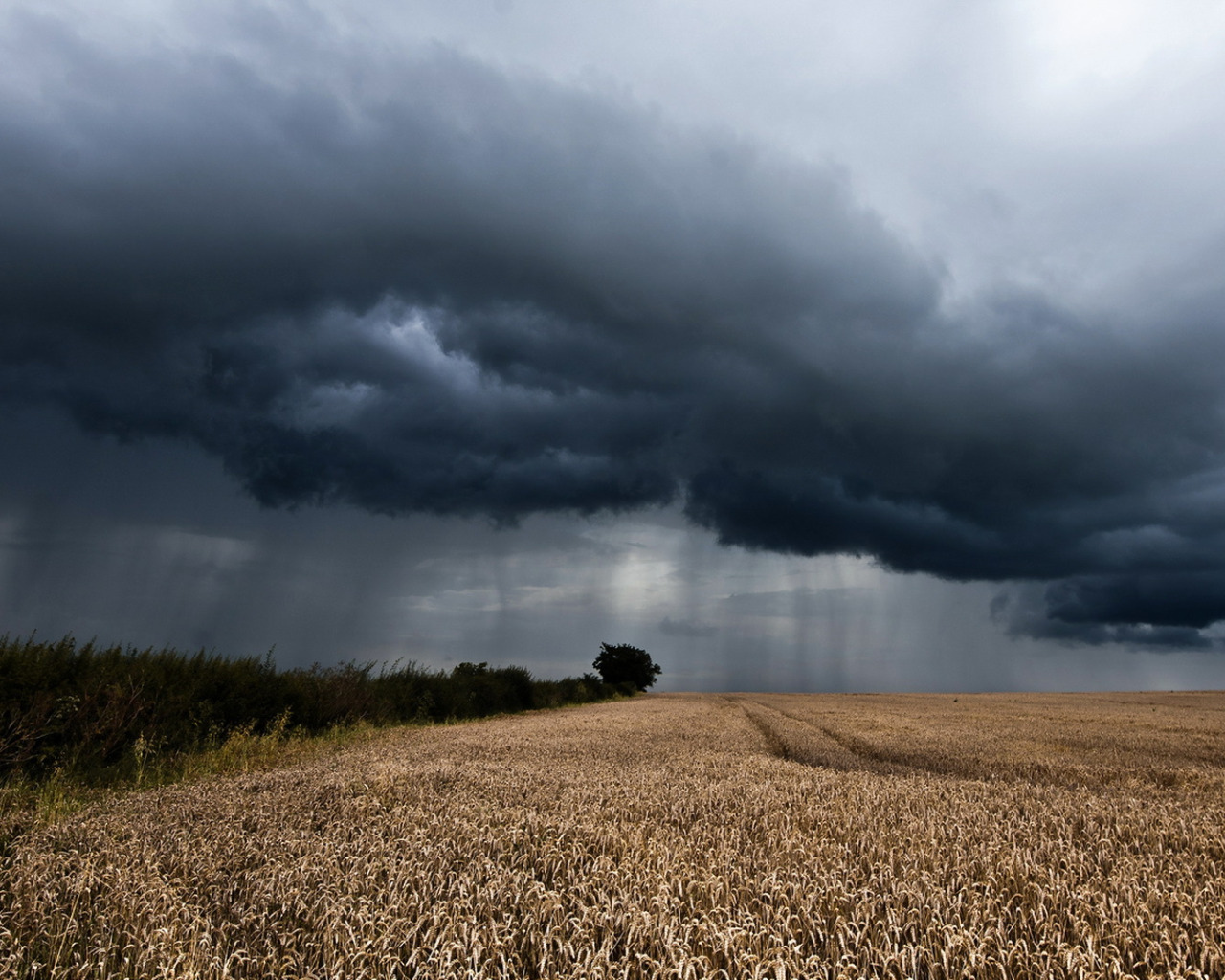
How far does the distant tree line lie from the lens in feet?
37.0

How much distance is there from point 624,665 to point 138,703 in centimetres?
7803

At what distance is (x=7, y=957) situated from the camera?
3.01m

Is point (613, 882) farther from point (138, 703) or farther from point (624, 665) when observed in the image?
point (624, 665)

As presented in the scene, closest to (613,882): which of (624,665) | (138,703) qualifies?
(138,703)

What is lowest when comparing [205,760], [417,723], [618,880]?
[417,723]

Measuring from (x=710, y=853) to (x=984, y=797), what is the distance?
4.36 m

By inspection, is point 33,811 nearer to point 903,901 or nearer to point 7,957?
point 7,957

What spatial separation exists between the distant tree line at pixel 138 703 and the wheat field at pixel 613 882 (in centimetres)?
633

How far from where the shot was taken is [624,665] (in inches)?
3467

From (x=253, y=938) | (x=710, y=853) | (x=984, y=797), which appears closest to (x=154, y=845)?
(x=253, y=938)

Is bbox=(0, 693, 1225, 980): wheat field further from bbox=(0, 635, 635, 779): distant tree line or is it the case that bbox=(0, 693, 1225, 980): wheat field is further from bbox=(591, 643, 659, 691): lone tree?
bbox=(591, 643, 659, 691): lone tree

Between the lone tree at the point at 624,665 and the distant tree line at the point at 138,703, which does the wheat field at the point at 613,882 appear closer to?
the distant tree line at the point at 138,703

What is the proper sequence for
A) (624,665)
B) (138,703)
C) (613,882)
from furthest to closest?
(624,665) < (138,703) < (613,882)

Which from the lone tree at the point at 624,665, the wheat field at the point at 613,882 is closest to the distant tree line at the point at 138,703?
the wheat field at the point at 613,882
